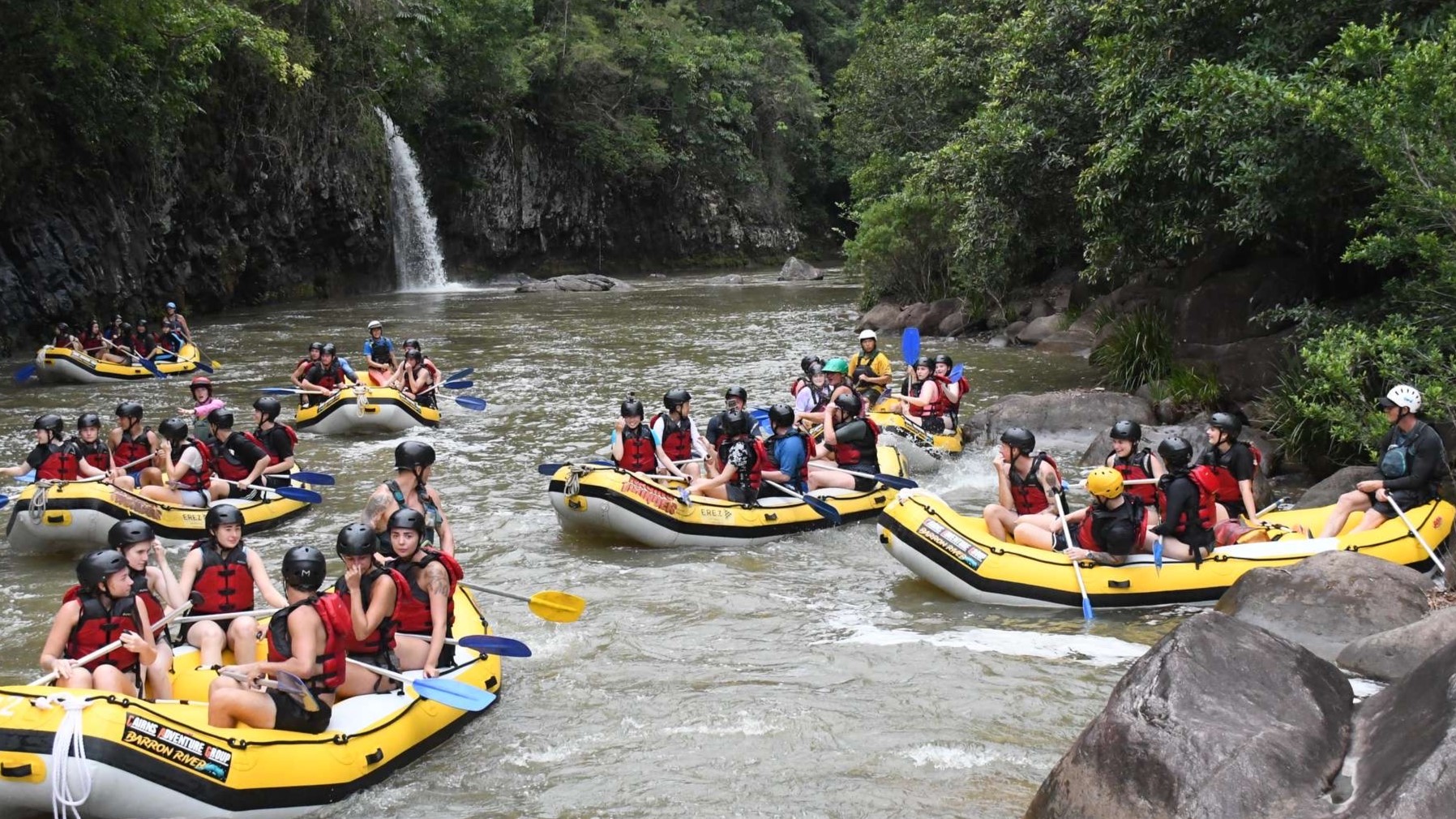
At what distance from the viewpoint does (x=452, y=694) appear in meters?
6.02

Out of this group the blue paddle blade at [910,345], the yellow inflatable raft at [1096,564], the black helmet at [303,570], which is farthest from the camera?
the blue paddle blade at [910,345]

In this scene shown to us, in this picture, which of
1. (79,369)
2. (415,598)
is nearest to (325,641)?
(415,598)

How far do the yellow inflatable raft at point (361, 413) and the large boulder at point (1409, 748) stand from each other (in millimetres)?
11878

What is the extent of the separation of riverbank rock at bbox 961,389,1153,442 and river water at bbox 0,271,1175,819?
0.39m

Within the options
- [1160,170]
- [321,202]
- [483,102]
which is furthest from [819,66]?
[1160,170]

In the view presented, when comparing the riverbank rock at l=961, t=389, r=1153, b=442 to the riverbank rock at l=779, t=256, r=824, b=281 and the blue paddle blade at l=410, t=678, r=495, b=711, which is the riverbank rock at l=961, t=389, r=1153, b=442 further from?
the riverbank rock at l=779, t=256, r=824, b=281

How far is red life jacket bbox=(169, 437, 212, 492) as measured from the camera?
404 inches

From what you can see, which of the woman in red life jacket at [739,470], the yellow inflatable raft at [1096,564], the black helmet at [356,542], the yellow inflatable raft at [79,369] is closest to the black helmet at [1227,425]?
the yellow inflatable raft at [1096,564]

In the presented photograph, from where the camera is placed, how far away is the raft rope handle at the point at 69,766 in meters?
4.99

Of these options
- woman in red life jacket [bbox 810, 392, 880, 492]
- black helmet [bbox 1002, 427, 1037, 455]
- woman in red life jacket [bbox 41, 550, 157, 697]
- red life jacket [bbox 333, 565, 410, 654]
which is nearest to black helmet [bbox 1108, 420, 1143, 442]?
black helmet [bbox 1002, 427, 1037, 455]

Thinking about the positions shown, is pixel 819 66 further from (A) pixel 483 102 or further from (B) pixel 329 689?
(B) pixel 329 689

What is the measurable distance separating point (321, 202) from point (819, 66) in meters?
29.5

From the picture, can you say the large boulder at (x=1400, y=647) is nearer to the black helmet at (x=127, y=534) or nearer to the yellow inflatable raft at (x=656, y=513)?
the yellow inflatable raft at (x=656, y=513)

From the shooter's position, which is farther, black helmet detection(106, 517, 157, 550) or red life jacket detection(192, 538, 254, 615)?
red life jacket detection(192, 538, 254, 615)
